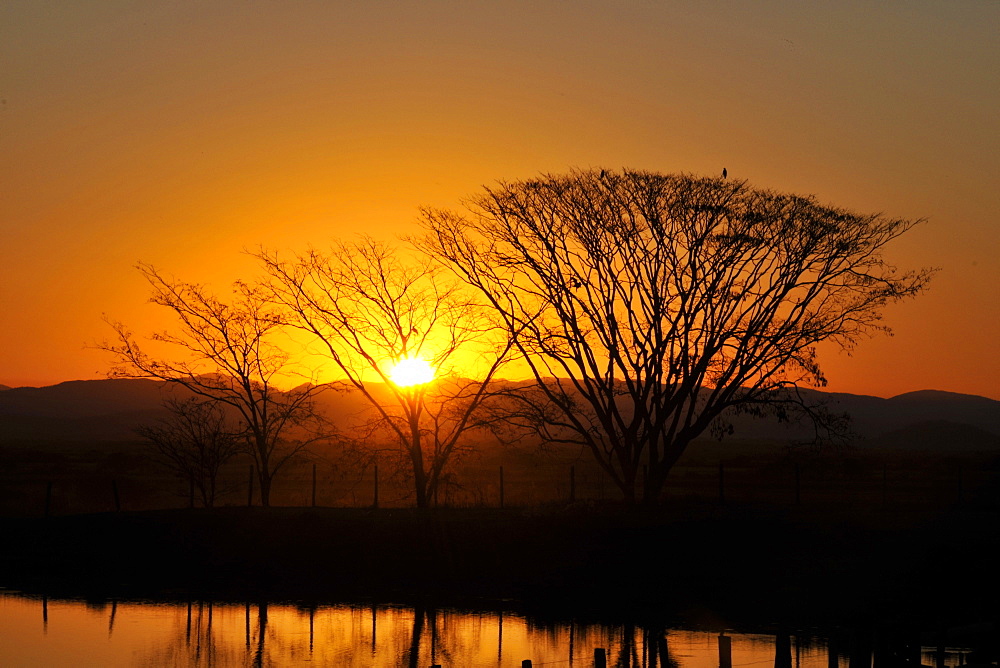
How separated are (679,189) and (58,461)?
61194 millimetres

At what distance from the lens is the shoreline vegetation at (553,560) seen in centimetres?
2505

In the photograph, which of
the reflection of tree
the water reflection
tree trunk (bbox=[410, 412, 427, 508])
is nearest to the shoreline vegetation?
the water reflection

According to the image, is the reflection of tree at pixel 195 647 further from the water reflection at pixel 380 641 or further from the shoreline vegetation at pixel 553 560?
the shoreline vegetation at pixel 553 560

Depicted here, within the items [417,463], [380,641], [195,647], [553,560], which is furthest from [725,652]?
[417,463]

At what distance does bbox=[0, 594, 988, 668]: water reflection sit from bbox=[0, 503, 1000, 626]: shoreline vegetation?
7.24 feet

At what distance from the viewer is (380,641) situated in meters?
20.1

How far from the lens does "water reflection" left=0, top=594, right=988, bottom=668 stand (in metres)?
18.0

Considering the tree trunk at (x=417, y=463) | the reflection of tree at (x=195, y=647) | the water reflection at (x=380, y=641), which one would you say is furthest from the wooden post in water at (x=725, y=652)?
the tree trunk at (x=417, y=463)

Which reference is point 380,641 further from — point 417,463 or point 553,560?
point 417,463

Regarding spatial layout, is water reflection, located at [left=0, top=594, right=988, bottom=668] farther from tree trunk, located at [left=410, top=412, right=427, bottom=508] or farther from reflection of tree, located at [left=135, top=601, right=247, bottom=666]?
tree trunk, located at [left=410, top=412, right=427, bottom=508]

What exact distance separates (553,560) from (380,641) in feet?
34.0

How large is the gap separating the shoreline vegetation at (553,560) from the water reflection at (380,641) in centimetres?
221

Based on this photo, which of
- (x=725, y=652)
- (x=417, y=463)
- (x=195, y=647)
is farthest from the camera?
(x=417, y=463)

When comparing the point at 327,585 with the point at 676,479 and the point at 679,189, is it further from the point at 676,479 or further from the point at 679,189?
the point at 676,479
